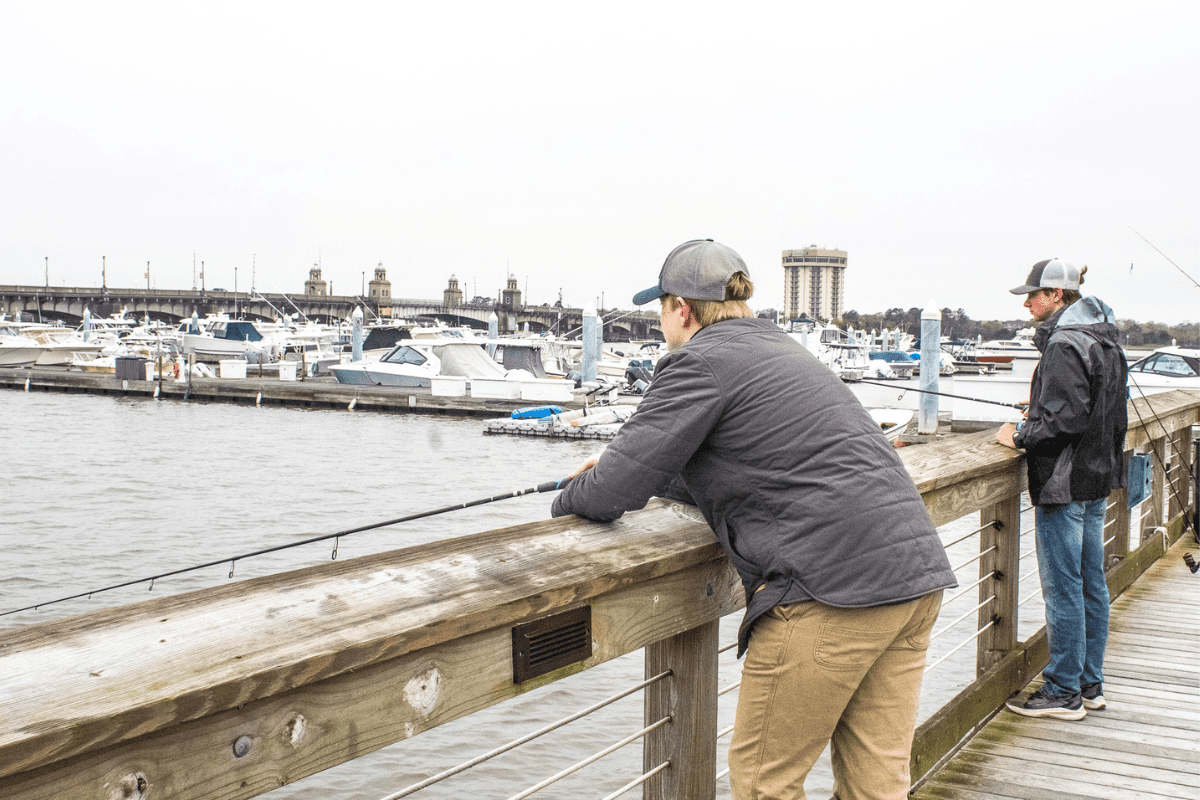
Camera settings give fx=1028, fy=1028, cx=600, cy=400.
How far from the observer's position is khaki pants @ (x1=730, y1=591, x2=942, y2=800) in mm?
1933

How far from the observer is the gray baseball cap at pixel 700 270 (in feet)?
6.91

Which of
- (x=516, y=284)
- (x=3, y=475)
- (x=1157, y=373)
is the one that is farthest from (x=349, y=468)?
(x=516, y=284)

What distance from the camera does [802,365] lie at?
6.53 ft

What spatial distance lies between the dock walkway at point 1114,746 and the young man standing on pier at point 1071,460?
0.12 metres

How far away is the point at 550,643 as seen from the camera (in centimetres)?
176

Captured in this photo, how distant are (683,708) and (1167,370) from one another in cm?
2159

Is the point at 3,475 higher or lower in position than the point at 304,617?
lower

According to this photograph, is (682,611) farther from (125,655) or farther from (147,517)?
(147,517)

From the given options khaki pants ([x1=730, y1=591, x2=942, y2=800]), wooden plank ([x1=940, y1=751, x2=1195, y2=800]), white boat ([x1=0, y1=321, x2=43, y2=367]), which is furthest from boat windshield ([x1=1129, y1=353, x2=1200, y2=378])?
white boat ([x1=0, y1=321, x2=43, y2=367])

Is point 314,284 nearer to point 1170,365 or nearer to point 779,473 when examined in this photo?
point 1170,365

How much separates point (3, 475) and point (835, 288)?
157415 millimetres

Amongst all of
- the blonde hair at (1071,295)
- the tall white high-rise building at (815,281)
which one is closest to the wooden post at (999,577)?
the blonde hair at (1071,295)

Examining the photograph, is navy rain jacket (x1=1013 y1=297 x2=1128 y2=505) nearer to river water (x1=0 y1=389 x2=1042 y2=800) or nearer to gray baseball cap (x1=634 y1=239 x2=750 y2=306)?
gray baseball cap (x1=634 y1=239 x2=750 y2=306)

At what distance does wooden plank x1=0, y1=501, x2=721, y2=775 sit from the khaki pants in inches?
11.2
